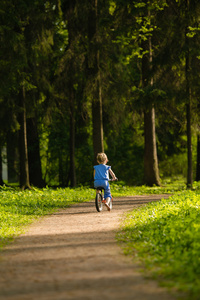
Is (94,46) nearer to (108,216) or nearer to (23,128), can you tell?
(23,128)

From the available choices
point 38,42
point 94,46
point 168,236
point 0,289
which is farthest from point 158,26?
point 0,289

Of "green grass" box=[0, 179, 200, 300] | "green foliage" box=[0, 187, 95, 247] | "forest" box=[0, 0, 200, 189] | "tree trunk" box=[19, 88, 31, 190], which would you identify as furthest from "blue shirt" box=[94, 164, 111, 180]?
"tree trunk" box=[19, 88, 31, 190]

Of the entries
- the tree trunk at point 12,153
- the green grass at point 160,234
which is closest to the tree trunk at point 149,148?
the green grass at point 160,234

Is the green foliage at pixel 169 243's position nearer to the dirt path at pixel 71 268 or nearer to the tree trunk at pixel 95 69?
the dirt path at pixel 71 268

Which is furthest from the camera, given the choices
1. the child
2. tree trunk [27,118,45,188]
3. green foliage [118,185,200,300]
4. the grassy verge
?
tree trunk [27,118,45,188]

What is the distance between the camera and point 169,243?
7410mm

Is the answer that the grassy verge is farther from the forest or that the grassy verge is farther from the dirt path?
the forest

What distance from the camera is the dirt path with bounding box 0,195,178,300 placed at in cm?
496

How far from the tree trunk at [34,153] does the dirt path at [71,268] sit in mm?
17044

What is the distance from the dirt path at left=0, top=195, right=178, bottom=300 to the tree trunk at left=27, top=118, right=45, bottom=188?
17.0 metres

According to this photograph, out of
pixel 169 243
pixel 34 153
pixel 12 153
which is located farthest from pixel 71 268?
pixel 12 153

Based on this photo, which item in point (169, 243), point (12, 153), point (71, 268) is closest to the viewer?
point (71, 268)

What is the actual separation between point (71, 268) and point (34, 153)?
70.1ft

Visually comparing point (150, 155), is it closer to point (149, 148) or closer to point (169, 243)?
point (149, 148)
